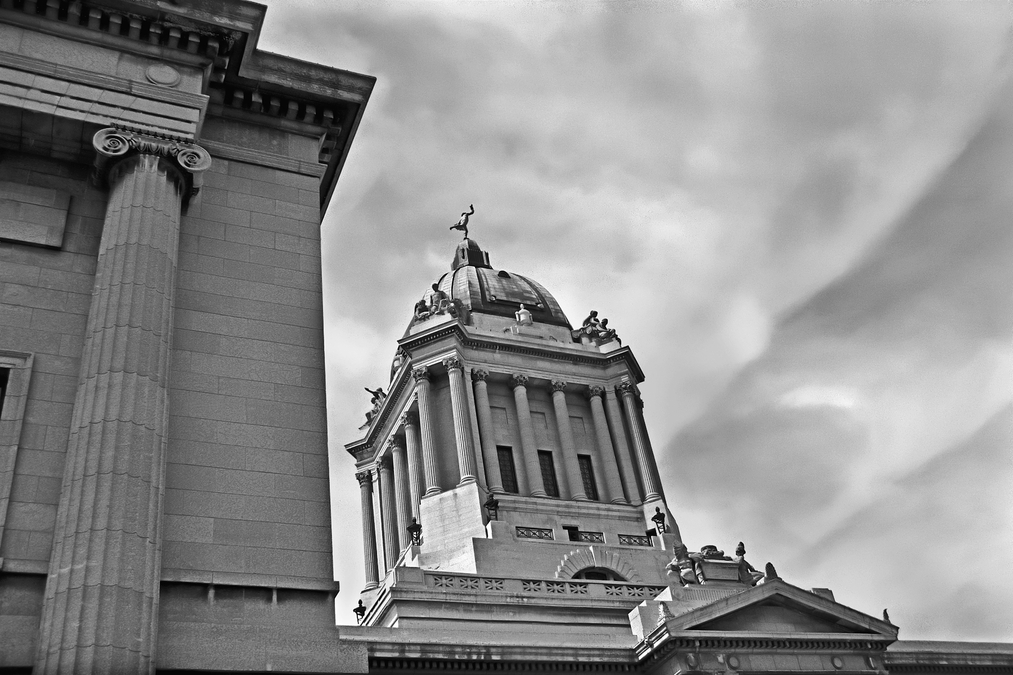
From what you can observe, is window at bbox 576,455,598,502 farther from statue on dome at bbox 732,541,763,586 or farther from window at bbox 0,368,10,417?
window at bbox 0,368,10,417

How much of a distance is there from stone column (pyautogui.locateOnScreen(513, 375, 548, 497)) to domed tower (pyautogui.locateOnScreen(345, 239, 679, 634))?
0.06 m

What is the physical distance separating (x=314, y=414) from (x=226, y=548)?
105 inches

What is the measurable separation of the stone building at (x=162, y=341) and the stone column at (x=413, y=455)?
3251 centimetres

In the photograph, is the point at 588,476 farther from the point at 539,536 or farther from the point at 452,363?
the point at 452,363

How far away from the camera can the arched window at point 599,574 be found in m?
39.5

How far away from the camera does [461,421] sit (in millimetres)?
47000

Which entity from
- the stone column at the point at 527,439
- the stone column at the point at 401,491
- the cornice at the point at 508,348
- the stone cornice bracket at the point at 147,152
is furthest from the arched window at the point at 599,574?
the stone cornice bracket at the point at 147,152

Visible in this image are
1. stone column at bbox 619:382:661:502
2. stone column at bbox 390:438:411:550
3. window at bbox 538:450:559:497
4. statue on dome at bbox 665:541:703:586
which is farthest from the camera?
stone column at bbox 390:438:411:550

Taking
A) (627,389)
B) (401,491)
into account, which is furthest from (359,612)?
(627,389)

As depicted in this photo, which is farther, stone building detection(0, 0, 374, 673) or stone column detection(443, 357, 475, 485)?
stone column detection(443, 357, 475, 485)

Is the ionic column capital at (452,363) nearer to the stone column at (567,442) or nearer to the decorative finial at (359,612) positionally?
the stone column at (567,442)

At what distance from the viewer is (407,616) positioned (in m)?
31.4

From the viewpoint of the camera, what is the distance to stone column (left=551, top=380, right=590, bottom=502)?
47062 mm

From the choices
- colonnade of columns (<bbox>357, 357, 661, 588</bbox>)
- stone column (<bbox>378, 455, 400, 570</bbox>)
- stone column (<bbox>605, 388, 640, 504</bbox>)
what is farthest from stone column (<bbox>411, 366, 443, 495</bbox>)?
stone column (<bbox>605, 388, 640, 504</bbox>)
